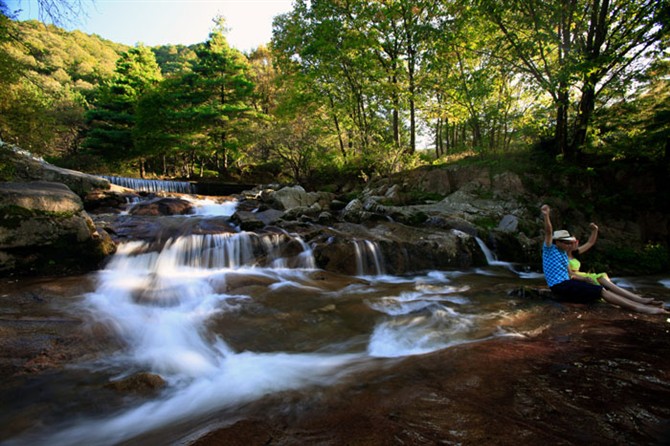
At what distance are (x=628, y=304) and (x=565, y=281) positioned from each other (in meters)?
0.77

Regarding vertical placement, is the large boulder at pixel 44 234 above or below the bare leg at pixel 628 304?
above

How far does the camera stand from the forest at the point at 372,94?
356 inches

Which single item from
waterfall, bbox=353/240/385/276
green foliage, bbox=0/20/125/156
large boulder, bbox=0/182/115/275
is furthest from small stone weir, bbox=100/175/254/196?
waterfall, bbox=353/240/385/276

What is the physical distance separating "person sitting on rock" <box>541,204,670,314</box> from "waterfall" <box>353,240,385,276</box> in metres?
3.79

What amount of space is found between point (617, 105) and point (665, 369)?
11.3 meters

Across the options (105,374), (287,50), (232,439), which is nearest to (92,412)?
(105,374)

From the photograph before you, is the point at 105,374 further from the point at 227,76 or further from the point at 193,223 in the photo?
the point at 227,76

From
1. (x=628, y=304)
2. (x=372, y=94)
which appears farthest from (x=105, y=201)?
(x=628, y=304)

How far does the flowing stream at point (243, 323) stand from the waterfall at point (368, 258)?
4 centimetres

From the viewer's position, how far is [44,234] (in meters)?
5.98

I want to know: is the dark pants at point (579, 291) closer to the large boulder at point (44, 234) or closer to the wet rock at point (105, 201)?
the large boulder at point (44, 234)

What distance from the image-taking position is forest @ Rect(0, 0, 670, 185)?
29.6 ft

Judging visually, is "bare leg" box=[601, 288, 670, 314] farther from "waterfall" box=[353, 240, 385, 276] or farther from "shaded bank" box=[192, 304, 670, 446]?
"waterfall" box=[353, 240, 385, 276]

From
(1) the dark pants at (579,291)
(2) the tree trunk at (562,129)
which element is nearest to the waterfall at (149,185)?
(1) the dark pants at (579,291)
